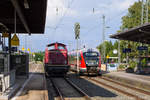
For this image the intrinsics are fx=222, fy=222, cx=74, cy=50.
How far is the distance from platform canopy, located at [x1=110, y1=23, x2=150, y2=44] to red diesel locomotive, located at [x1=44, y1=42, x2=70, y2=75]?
5.68 meters

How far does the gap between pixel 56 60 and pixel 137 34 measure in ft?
27.7

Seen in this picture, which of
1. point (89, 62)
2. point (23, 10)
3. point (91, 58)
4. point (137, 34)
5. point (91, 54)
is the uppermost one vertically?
point (23, 10)

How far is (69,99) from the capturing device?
11250mm

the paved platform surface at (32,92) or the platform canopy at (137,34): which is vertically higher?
the platform canopy at (137,34)

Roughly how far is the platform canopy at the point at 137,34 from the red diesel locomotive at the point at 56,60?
5.68 meters

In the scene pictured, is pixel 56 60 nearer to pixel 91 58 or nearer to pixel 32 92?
pixel 91 58

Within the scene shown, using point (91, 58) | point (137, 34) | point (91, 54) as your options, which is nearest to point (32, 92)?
point (91, 58)

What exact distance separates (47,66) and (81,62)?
3.54 meters

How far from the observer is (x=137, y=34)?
71.5ft

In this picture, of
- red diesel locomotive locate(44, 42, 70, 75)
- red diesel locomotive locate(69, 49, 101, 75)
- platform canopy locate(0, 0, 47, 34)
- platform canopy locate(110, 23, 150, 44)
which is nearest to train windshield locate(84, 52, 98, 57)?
red diesel locomotive locate(69, 49, 101, 75)

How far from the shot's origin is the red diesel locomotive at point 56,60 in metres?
21.8

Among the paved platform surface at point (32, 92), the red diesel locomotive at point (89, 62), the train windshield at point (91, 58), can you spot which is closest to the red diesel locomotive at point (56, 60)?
the red diesel locomotive at point (89, 62)

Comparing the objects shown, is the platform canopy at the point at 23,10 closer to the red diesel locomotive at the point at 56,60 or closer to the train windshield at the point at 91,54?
the red diesel locomotive at the point at 56,60

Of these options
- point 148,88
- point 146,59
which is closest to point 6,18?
point 148,88
